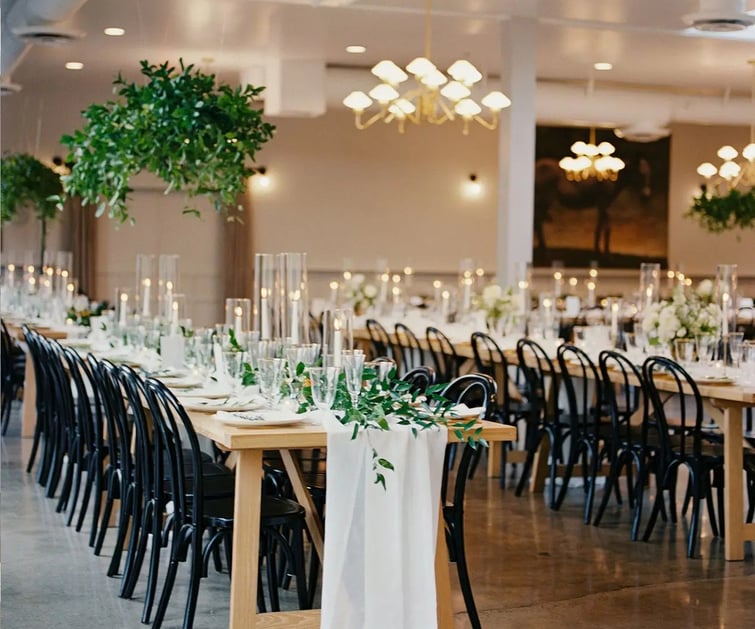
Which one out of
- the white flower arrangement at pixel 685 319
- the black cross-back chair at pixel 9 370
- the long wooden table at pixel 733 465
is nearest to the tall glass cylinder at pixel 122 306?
the black cross-back chair at pixel 9 370

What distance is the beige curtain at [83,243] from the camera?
1534 cm

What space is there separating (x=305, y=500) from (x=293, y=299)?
54.0 inches

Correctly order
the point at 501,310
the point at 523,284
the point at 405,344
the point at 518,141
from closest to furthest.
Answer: the point at 501,310 → the point at 405,344 → the point at 523,284 → the point at 518,141

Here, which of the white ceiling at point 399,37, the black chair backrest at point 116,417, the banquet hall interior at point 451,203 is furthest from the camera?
the white ceiling at point 399,37

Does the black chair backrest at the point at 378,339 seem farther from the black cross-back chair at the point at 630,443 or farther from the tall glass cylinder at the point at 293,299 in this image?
the tall glass cylinder at the point at 293,299

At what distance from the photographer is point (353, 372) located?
4.05m

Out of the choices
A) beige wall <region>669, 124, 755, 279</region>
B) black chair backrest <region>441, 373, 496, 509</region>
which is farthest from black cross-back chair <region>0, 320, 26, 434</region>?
beige wall <region>669, 124, 755, 279</region>

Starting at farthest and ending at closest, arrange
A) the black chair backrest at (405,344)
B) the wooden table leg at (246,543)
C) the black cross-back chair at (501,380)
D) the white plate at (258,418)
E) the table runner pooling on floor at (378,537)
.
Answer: the black chair backrest at (405,344) → the black cross-back chair at (501,380) → the white plate at (258,418) → the wooden table leg at (246,543) → the table runner pooling on floor at (378,537)

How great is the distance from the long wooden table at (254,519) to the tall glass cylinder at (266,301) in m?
1.57

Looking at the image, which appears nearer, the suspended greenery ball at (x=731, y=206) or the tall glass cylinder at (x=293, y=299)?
the tall glass cylinder at (x=293, y=299)

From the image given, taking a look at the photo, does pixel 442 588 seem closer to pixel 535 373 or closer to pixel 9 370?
pixel 535 373

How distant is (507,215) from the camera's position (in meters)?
10.5

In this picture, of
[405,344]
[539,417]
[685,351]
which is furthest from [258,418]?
[405,344]

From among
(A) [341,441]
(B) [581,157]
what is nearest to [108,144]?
(A) [341,441]
